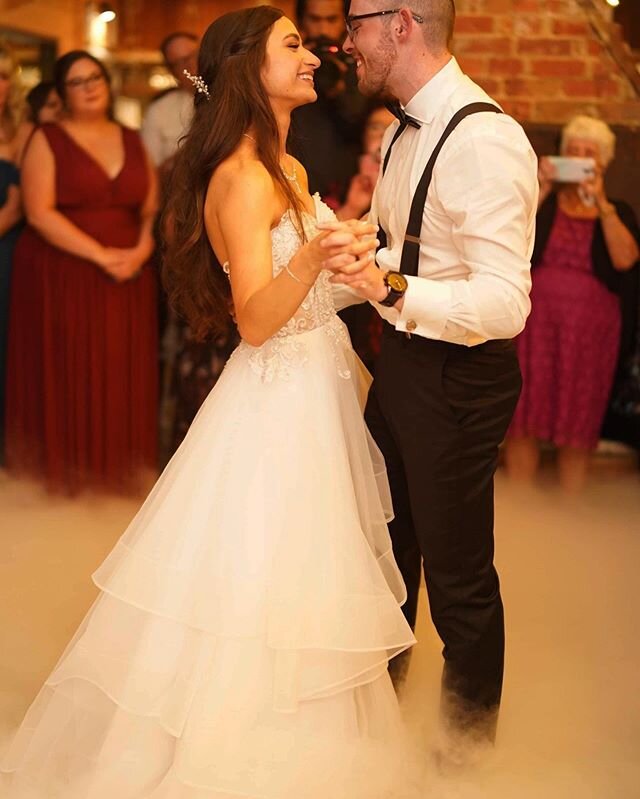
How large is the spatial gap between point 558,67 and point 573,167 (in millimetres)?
606

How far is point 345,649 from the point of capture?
84.4 inches

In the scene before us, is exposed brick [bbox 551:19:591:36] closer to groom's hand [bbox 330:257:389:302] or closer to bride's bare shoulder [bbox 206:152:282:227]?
bride's bare shoulder [bbox 206:152:282:227]

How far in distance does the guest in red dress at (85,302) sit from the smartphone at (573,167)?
144 cm

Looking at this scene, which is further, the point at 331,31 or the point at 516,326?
the point at 331,31

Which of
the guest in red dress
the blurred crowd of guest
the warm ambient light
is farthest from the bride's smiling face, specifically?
the warm ambient light

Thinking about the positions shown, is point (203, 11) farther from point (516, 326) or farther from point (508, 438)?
point (516, 326)

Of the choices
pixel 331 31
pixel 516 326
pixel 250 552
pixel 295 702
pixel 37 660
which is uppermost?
pixel 331 31

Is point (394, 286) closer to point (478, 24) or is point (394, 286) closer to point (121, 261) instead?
point (121, 261)

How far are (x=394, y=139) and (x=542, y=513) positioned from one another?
210 cm

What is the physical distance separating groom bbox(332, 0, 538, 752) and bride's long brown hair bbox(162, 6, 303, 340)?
188mm

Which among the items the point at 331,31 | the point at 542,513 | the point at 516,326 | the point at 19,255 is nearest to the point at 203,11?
the point at 331,31

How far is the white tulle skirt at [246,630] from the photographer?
2133 millimetres

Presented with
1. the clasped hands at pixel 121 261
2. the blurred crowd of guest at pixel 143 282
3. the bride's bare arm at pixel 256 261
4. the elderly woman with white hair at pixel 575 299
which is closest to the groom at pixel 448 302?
the bride's bare arm at pixel 256 261

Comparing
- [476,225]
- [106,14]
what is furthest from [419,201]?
[106,14]
